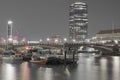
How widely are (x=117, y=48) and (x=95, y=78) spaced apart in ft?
319

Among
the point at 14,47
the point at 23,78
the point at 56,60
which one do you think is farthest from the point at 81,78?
the point at 14,47

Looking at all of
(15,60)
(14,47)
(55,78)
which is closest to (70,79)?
(55,78)

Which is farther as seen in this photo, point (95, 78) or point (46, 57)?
point (46, 57)

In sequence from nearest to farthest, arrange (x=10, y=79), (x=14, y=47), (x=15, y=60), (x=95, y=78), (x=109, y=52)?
(x=10, y=79) < (x=95, y=78) < (x=15, y=60) < (x=14, y=47) < (x=109, y=52)

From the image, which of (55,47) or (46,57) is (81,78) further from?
(55,47)

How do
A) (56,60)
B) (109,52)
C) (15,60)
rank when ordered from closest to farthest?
1. (56,60)
2. (15,60)
3. (109,52)

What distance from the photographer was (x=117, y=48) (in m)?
142

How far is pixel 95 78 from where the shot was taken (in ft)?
150

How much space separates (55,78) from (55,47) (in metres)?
69.4

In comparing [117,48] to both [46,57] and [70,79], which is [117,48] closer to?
[46,57]

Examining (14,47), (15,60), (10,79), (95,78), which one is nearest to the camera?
(10,79)

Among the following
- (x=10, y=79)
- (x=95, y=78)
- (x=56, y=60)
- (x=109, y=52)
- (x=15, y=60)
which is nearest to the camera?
(x=10, y=79)

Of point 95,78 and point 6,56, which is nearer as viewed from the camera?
point 95,78

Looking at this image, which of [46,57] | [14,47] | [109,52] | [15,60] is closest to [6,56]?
[15,60]
